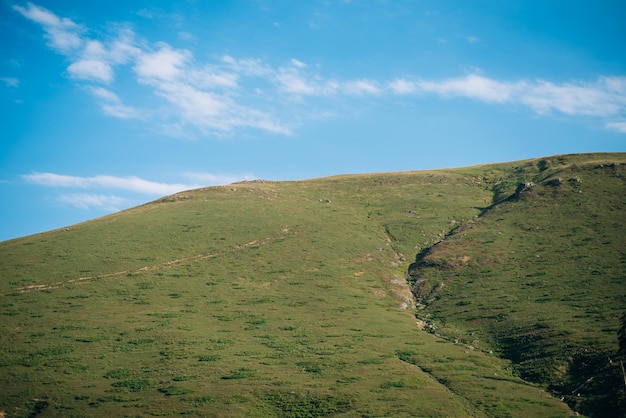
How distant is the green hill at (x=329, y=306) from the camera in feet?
115

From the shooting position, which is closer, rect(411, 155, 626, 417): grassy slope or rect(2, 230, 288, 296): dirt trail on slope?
rect(411, 155, 626, 417): grassy slope

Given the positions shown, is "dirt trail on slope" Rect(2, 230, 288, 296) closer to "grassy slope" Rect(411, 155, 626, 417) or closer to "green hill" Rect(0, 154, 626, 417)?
"green hill" Rect(0, 154, 626, 417)

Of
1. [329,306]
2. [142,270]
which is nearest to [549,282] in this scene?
[329,306]

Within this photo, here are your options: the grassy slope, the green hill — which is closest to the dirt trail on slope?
the green hill

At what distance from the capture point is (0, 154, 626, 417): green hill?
35.0 metres

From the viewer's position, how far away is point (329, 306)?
56125 millimetres

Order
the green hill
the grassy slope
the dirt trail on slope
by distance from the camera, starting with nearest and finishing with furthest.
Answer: the green hill, the grassy slope, the dirt trail on slope

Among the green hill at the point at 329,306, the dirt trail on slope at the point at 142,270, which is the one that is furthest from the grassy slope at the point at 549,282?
the dirt trail on slope at the point at 142,270

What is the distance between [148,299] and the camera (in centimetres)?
5662

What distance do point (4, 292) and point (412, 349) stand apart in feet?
159

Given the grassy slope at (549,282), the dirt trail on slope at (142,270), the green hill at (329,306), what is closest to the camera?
the green hill at (329,306)

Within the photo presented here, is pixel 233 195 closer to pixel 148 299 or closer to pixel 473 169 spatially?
pixel 148 299

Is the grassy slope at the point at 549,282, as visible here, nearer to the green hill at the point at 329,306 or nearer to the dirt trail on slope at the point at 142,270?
→ the green hill at the point at 329,306

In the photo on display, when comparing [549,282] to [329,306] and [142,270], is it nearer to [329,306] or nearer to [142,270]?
[329,306]
